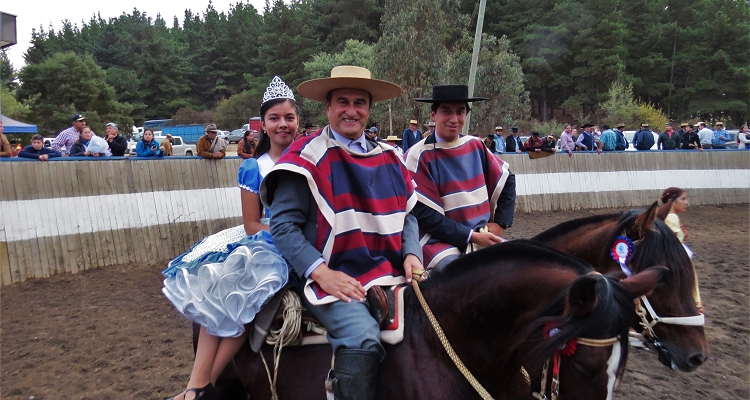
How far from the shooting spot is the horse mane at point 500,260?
2232 mm

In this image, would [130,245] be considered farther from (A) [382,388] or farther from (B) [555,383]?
(B) [555,383]

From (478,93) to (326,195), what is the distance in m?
30.0

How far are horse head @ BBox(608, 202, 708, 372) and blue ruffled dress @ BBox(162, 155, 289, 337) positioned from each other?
2.11m

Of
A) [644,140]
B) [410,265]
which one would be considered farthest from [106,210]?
A: [644,140]

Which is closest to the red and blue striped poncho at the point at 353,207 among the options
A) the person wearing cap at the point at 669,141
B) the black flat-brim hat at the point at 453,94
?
the black flat-brim hat at the point at 453,94

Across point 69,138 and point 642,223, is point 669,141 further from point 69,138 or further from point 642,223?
point 69,138

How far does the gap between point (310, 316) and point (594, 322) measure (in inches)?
52.6

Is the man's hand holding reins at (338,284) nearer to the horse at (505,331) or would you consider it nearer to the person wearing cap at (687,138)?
→ the horse at (505,331)

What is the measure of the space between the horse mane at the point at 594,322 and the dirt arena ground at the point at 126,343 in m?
3.29

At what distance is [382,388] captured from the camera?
2.31m

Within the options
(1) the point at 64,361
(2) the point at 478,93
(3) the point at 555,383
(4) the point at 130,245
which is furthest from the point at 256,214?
(2) the point at 478,93

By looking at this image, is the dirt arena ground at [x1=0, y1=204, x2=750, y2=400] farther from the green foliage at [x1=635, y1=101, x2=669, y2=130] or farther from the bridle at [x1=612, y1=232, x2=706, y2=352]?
the green foliage at [x1=635, y1=101, x2=669, y2=130]

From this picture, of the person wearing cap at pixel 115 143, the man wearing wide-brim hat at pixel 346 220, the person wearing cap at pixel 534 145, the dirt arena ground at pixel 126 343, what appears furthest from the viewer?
the person wearing cap at pixel 534 145

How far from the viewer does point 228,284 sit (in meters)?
2.57
